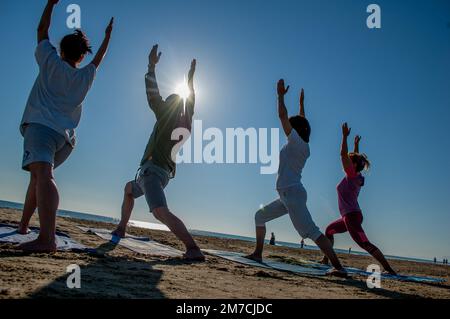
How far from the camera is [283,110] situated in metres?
4.99

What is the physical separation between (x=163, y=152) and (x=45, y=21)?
2.02 metres

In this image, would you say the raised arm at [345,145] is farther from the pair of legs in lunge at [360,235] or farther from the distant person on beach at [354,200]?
the pair of legs in lunge at [360,235]

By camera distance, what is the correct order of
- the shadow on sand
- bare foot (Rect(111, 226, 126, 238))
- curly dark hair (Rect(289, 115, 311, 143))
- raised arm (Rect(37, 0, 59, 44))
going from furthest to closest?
bare foot (Rect(111, 226, 126, 238)) → curly dark hair (Rect(289, 115, 311, 143)) → raised arm (Rect(37, 0, 59, 44)) → the shadow on sand

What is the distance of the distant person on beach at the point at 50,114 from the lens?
134 inches

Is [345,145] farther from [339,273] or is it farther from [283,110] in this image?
[339,273]

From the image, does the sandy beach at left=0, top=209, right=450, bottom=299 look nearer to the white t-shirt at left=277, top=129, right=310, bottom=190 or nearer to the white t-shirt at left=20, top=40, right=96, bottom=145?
the white t-shirt at left=20, top=40, right=96, bottom=145

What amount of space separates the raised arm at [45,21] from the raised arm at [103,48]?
536 mm

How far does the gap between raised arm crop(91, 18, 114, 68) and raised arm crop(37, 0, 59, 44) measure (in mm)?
536

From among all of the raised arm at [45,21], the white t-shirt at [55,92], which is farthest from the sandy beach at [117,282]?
the raised arm at [45,21]

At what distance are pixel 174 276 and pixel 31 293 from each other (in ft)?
4.66

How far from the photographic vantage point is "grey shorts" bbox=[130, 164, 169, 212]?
4.64 metres

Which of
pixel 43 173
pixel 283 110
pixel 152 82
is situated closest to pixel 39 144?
pixel 43 173

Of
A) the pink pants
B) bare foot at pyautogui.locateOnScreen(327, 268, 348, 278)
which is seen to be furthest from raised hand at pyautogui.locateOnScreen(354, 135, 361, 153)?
bare foot at pyautogui.locateOnScreen(327, 268, 348, 278)
